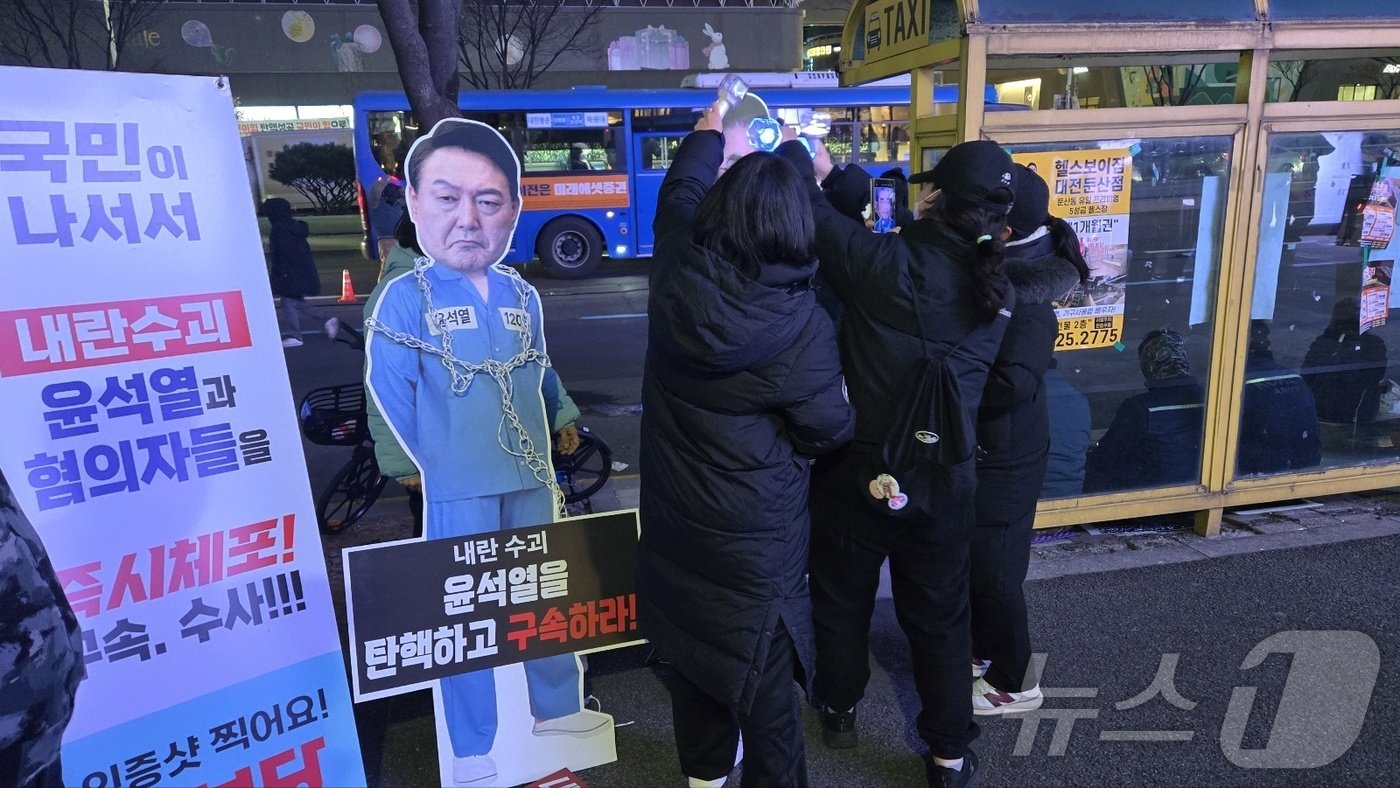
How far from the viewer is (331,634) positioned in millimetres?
2414

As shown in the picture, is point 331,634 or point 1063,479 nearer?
point 331,634

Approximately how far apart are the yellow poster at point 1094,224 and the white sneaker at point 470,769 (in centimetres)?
294

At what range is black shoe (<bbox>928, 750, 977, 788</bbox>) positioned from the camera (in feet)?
8.64

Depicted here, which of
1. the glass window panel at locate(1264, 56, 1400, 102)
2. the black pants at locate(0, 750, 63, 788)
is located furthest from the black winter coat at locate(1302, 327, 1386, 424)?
the glass window panel at locate(1264, 56, 1400, 102)

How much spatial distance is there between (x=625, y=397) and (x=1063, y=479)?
3.88 m

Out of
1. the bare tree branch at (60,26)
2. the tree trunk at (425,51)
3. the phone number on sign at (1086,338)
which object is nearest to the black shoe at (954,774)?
the phone number on sign at (1086,338)

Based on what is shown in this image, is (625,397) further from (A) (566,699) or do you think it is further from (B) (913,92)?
(A) (566,699)

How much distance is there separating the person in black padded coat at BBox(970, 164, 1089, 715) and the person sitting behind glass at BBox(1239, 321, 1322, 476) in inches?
86.7

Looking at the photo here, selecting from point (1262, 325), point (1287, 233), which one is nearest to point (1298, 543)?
point (1262, 325)

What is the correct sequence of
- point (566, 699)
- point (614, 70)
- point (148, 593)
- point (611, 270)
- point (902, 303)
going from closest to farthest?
point (148, 593)
point (902, 303)
point (566, 699)
point (611, 270)
point (614, 70)

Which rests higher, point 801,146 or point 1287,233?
point 801,146

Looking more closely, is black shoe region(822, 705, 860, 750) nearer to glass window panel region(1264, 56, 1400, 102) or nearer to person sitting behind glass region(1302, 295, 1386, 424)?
person sitting behind glass region(1302, 295, 1386, 424)

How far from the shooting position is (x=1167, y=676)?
3.24 meters

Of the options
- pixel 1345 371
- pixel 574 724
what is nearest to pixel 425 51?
pixel 574 724
